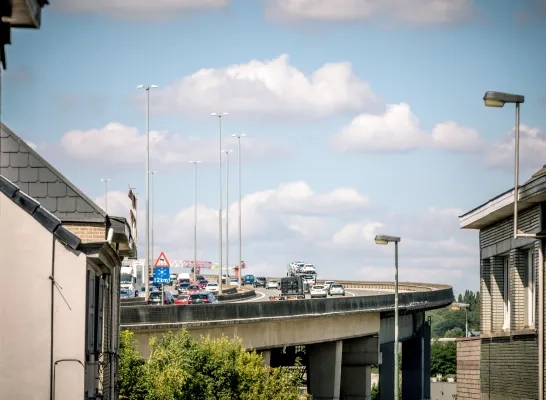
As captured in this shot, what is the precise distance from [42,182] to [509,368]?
46.2 ft

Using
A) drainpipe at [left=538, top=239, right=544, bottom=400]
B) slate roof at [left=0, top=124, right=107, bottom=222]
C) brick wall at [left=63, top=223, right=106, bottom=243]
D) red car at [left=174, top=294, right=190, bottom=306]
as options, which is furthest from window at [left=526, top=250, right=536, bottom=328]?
red car at [left=174, top=294, right=190, bottom=306]

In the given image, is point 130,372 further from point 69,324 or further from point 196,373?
point 69,324

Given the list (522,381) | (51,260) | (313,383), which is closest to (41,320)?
(51,260)

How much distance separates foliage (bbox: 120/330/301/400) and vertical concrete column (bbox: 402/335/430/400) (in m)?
55.7

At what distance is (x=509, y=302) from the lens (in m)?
39.3

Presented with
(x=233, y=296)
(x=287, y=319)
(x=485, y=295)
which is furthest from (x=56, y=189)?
(x=233, y=296)

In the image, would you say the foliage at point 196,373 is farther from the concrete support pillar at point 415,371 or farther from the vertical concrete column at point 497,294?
the concrete support pillar at point 415,371

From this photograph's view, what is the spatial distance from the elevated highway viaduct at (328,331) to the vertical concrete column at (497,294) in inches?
599

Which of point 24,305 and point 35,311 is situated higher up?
point 24,305

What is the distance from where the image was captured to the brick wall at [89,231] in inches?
1206

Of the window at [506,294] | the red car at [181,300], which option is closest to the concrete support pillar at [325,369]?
the red car at [181,300]

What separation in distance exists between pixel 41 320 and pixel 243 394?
98.6 ft

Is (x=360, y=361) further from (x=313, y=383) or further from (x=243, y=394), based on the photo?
(x=243, y=394)

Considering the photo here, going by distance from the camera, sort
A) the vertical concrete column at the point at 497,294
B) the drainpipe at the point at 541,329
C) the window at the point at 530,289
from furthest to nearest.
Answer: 1. the vertical concrete column at the point at 497,294
2. the window at the point at 530,289
3. the drainpipe at the point at 541,329
